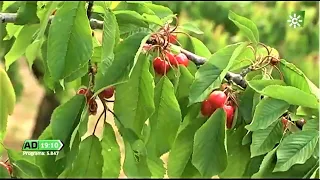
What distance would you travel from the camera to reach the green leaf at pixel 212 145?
23.0 inches

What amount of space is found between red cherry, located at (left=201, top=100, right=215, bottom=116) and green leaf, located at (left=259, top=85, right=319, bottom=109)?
0.06 meters

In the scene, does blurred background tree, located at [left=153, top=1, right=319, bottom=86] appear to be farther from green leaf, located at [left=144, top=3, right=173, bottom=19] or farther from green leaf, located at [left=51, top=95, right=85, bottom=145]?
green leaf, located at [left=51, top=95, right=85, bottom=145]

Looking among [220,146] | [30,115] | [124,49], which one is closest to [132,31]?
[124,49]

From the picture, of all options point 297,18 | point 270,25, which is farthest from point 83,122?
point 270,25

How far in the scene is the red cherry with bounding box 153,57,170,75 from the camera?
61cm

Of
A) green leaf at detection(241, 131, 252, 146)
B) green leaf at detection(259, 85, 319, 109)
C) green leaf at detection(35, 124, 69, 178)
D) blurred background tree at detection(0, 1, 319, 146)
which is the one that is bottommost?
blurred background tree at detection(0, 1, 319, 146)

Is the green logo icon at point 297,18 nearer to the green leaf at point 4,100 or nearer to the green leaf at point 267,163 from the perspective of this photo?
the green leaf at point 267,163

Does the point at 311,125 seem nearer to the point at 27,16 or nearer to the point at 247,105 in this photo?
the point at 247,105

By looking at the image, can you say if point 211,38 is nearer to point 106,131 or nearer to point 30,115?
point 106,131

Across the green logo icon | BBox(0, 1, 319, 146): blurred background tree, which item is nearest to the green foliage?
the green logo icon

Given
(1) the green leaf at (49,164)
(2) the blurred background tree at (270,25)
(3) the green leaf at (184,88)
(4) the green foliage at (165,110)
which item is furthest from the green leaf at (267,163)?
(2) the blurred background tree at (270,25)

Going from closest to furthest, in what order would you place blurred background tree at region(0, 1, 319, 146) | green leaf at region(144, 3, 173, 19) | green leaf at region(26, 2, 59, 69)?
1. green leaf at region(26, 2, 59, 69)
2. green leaf at region(144, 3, 173, 19)
3. blurred background tree at region(0, 1, 319, 146)

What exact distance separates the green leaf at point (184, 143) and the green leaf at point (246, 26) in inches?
3.6

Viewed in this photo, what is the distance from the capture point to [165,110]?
592 millimetres
